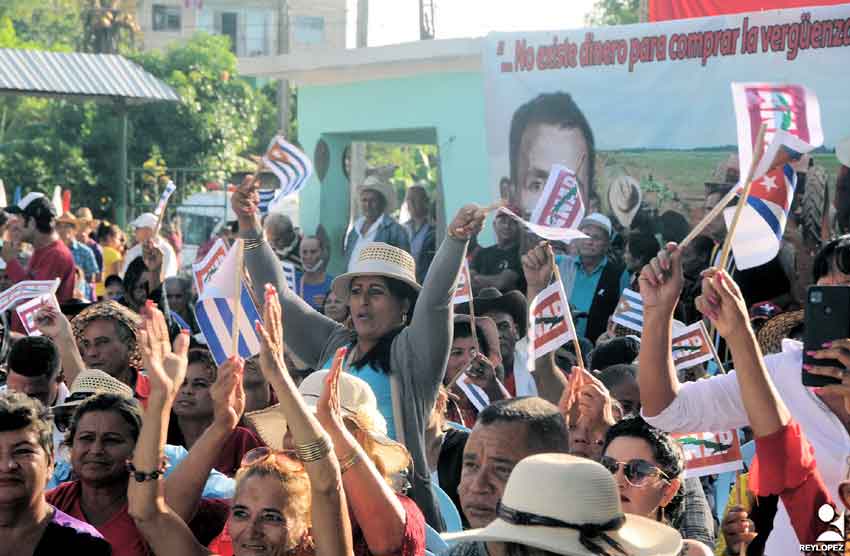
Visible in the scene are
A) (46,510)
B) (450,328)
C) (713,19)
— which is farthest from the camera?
(713,19)

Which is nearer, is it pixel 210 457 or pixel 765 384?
pixel 765 384

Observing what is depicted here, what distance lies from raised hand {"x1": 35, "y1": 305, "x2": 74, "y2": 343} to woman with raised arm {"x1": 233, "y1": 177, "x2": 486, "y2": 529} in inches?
58.0

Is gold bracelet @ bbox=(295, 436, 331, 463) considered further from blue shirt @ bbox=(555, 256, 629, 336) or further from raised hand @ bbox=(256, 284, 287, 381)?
blue shirt @ bbox=(555, 256, 629, 336)

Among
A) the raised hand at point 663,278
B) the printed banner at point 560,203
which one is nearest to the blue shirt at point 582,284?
the printed banner at point 560,203

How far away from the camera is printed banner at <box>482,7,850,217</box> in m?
10.0

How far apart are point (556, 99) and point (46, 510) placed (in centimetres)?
826

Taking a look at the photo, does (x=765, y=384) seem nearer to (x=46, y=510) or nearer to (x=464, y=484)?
(x=464, y=484)

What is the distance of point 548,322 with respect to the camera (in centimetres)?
630

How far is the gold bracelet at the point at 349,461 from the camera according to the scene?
154 inches

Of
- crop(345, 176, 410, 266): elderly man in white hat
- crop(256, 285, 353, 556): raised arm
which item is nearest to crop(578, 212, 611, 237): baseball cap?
crop(345, 176, 410, 266): elderly man in white hat

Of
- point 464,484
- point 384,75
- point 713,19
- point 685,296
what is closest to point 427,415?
point 464,484

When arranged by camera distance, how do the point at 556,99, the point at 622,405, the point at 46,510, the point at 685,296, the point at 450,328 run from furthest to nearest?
→ the point at 556,99
the point at 685,296
the point at 622,405
the point at 450,328
the point at 46,510

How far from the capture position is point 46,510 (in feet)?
14.3

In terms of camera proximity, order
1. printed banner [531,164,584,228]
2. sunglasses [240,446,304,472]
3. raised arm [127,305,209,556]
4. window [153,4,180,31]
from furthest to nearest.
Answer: window [153,4,180,31] → printed banner [531,164,584,228] → raised arm [127,305,209,556] → sunglasses [240,446,304,472]
